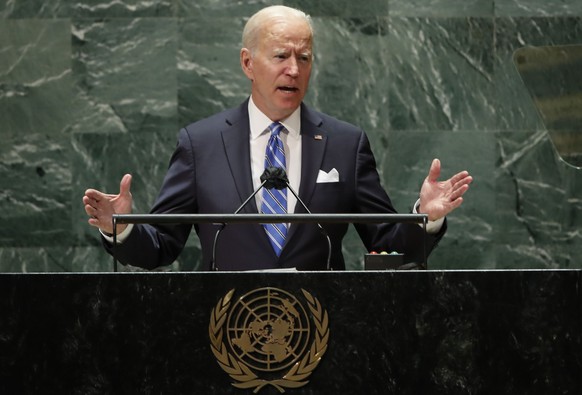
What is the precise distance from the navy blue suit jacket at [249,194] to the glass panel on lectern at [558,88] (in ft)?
3.65

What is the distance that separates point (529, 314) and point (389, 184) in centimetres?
338

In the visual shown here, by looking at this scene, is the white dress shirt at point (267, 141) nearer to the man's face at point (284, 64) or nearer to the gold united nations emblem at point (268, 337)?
the man's face at point (284, 64)

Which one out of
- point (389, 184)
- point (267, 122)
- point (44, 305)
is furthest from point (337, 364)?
point (389, 184)

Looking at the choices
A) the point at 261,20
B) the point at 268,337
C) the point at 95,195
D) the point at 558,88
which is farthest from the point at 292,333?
the point at 558,88

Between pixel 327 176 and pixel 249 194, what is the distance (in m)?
0.30

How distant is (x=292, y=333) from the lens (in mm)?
2719

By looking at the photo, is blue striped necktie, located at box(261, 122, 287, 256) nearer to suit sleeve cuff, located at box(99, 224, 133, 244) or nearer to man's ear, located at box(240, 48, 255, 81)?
man's ear, located at box(240, 48, 255, 81)

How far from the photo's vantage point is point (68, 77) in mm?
6043

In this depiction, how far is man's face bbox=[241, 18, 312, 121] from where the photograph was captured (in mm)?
4102

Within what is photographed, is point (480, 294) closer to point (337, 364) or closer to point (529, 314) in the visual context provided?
point (529, 314)

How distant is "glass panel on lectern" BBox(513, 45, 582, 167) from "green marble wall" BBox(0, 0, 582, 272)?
26 centimetres

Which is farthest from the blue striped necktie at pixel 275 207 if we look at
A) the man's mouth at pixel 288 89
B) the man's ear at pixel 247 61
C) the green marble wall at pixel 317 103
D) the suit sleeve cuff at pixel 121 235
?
the green marble wall at pixel 317 103

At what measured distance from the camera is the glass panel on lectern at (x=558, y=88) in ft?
16.6

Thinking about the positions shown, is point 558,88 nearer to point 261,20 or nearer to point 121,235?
point 261,20
